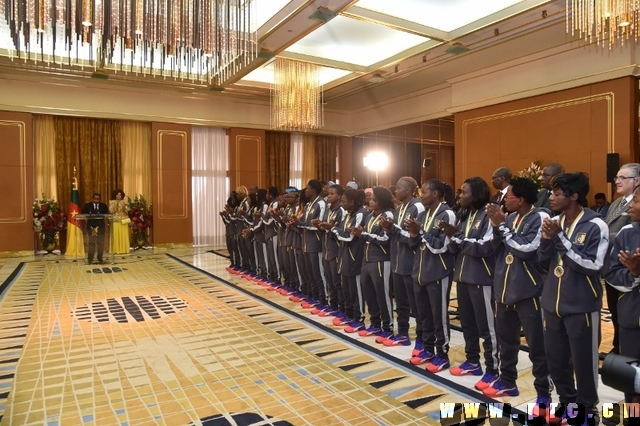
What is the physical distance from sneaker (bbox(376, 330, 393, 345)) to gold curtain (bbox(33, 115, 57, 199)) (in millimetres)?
9529

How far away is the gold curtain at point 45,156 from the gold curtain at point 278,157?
5323mm

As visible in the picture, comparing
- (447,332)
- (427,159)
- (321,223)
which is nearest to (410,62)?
(427,159)

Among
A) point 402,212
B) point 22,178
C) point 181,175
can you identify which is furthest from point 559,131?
point 22,178

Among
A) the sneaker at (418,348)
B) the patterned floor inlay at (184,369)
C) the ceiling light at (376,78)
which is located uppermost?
the ceiling light at (376,78)

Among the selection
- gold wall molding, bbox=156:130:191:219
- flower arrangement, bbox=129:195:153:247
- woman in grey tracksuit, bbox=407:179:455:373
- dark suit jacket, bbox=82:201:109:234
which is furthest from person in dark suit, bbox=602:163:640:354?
gold wall molding, bbox=156:130:191:219

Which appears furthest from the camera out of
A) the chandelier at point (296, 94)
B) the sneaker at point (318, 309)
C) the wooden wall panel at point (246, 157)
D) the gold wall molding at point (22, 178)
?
the wooden wall panel at point (246, 157)

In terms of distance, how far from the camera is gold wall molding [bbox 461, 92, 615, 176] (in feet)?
25.1

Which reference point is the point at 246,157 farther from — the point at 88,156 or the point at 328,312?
the point at 328,312

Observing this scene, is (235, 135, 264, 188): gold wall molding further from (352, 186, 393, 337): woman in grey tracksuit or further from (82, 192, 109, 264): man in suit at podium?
(352, 186, 393, 337): woman in grey tracksuit

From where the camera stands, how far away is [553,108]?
27.7 ft

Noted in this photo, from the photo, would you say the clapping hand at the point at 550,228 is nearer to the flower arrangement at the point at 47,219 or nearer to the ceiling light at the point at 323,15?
the ceiling light at the point at 323,15

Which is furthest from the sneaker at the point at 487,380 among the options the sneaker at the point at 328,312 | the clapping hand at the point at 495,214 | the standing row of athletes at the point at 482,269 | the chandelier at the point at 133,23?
the chandelier at the point at 133,23

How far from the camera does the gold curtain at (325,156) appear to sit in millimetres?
13859

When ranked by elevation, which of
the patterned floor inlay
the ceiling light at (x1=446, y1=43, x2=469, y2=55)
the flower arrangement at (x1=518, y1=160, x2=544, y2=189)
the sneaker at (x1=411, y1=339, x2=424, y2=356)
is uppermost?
the ceiling light at (x1=446, y1=43, x2=469, y2=55)
